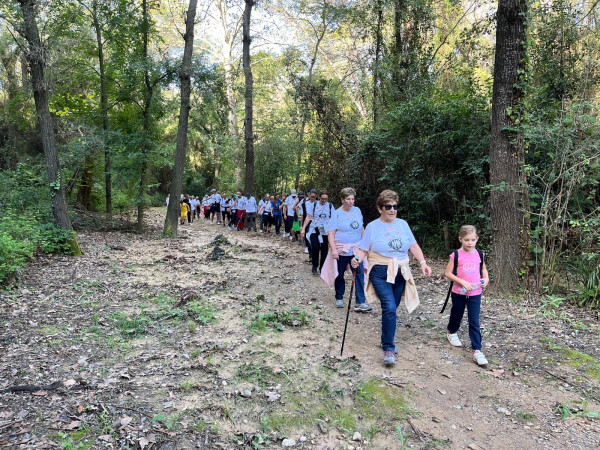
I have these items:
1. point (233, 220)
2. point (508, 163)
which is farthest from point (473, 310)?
point (233, 220)

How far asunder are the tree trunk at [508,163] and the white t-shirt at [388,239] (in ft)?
10.8

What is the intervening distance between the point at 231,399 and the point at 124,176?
13766mm

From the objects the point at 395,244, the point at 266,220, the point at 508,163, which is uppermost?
the point at 508,163

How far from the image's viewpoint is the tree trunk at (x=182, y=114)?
14414 mm

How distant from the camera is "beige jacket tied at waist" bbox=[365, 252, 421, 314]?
462 cm

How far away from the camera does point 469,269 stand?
4633 mm

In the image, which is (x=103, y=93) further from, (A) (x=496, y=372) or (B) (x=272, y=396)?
(A) (x=496, y=372)

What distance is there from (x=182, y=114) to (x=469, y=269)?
13.0 metres

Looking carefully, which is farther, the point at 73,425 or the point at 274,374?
the point at 274,374

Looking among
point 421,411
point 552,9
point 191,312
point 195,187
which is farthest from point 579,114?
point 195,187

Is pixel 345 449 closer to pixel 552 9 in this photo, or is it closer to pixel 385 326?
pixel 385 326

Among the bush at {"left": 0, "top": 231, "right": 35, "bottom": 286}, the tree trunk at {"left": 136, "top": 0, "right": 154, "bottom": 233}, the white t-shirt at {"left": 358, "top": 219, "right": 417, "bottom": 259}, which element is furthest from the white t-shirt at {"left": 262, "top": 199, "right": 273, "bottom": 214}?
the white t-shirt at {"left": 358, "top": 219, "right": 417, "bottom": 259}

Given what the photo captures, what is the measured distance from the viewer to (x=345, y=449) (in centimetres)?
329

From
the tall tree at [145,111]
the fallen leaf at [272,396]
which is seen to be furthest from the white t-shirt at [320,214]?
the tall tree at [145,111]
